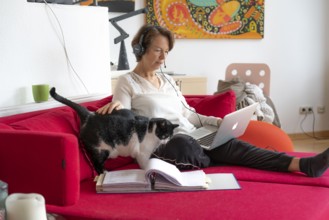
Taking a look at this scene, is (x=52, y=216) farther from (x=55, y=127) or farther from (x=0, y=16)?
(x=0, y=16)

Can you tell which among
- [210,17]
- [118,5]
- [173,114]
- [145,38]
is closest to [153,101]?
[173,114]

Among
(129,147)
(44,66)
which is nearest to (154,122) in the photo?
(129,147)

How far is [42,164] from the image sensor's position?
1440 millimetres

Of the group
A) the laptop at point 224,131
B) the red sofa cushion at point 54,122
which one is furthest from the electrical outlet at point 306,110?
the red sofa cushion at point 54,122

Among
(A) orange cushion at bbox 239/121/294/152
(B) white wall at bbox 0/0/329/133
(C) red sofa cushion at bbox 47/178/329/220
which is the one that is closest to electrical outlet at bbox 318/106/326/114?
(B) white wall at bbox 0/0/329/133

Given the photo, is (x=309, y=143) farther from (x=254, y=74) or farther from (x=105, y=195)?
(x=105, y=195)

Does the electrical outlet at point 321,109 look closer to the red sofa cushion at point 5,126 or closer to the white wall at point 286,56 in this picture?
the white wall at point 286,56

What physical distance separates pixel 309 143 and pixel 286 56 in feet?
3.05

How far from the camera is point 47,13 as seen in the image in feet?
7.16

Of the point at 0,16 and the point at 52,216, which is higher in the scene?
the point at 0,16

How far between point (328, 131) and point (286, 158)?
2785 millimetres

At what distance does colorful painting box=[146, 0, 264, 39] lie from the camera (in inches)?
145

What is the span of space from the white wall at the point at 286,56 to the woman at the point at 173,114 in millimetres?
1634

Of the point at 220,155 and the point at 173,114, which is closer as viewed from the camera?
the point at 220,155
